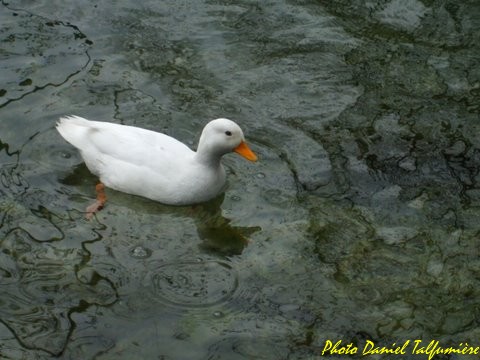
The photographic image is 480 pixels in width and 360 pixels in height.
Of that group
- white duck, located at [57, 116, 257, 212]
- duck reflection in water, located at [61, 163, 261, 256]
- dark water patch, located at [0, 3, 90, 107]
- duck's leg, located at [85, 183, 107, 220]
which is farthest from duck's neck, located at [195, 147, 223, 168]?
dark water patch, located at [0, 3, 90, 107]

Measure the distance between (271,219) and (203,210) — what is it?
0.62 meters

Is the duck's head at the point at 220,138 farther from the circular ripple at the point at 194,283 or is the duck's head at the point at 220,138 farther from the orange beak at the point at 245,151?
the circular ripple at the point at 194,283

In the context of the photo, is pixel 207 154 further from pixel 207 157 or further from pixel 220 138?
pixel 220 138

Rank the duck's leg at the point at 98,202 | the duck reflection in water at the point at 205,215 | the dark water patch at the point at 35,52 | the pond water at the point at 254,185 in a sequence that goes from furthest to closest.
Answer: the dark water patch at the point at 35,52 → the duck's leg at the point at 98,202 → the duck reflection in water at the point at 205,215 → the pond water at the point at 254,185

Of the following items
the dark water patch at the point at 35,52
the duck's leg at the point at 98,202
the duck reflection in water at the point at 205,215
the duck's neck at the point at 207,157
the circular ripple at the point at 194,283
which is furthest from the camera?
the dark water patch at the point at 35,52

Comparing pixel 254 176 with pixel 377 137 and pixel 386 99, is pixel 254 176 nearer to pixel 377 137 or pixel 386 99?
pixel 377 137

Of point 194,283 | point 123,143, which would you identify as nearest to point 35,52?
point 123,143

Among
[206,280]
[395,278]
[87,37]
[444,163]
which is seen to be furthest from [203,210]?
[87,37]

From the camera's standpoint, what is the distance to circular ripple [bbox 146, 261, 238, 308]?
19.9 feet

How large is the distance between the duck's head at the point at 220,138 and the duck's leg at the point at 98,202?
927mm

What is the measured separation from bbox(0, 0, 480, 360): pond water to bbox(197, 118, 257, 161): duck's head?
502 mm

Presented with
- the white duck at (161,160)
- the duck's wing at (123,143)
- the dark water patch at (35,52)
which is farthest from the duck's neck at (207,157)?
the dark water patch at (35,52)

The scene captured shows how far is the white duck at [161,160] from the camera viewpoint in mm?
6992

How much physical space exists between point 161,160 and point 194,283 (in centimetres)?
128
